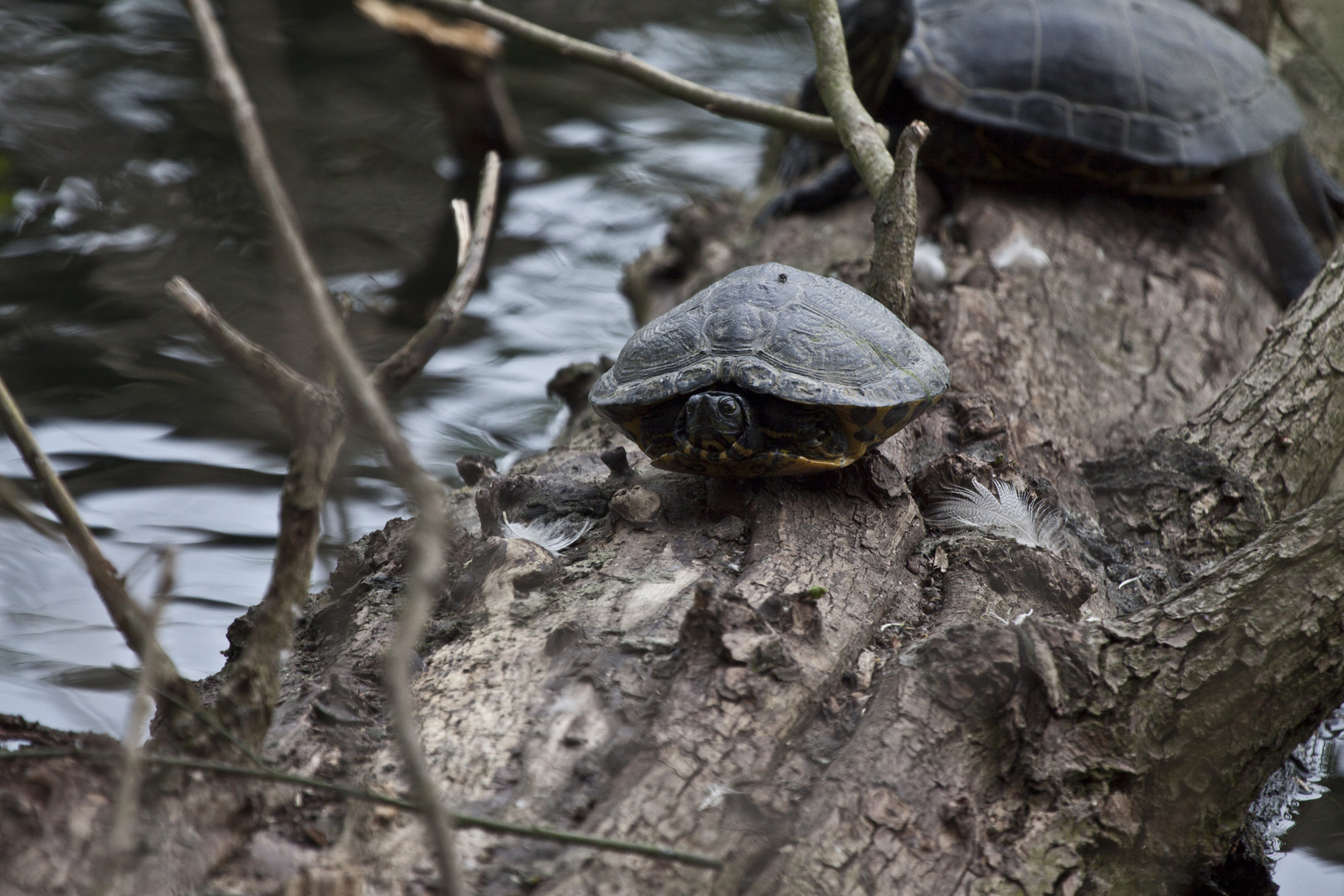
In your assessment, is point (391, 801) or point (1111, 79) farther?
point (1111, 79)

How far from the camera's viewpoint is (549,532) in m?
2.17

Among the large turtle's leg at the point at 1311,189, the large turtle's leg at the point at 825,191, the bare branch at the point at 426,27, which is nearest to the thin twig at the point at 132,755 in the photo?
the large turtle's leg at the point at 825,191

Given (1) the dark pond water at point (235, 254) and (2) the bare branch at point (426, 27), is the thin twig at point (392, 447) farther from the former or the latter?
(2) the bare branch at point (426, 27)

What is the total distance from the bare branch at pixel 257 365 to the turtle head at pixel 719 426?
2.39 ft

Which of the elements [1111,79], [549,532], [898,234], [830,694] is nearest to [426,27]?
[1111,79]

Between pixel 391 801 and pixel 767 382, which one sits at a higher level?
pixel 767 382

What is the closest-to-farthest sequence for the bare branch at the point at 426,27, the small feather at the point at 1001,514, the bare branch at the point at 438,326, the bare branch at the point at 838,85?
1. the bare branch at the point at 438,326
2. the small feather at the point at 1001,514
3. the bare branch at the point at 838,85
4. the bare branch at the point at 426,27

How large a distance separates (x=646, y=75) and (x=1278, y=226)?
2409 millimetres

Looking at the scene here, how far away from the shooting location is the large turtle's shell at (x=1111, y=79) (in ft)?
11.9

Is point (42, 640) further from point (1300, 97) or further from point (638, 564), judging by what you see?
point (1300, 97)

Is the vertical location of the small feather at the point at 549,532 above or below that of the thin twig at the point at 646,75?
below

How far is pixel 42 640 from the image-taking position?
297cm

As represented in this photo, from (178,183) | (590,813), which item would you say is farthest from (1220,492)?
(178,183)

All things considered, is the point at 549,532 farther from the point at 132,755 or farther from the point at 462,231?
the point at 132,755
